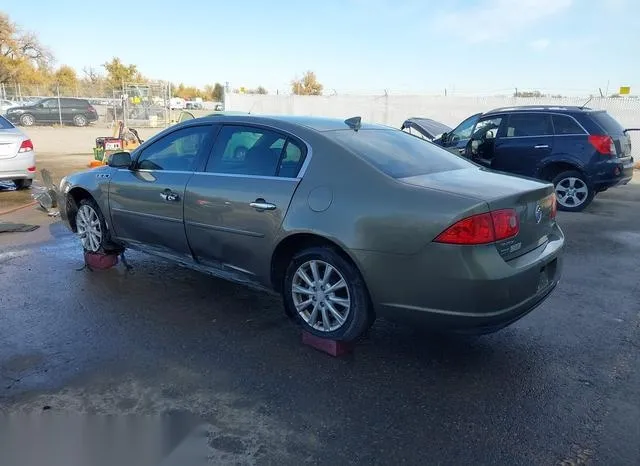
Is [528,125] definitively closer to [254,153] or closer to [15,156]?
[254,153]

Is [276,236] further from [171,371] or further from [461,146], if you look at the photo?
[461,146]

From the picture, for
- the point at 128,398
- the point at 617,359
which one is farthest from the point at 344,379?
the point at 617,359

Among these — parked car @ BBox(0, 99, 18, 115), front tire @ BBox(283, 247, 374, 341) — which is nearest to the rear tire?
front tire @ BBox(283, 247, 374, 341)

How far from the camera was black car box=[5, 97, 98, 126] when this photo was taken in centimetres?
2900

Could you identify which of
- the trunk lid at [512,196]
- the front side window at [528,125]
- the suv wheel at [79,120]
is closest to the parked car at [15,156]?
the trunk lid at [512,196]

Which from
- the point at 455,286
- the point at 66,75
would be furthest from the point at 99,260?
the point at 66,75

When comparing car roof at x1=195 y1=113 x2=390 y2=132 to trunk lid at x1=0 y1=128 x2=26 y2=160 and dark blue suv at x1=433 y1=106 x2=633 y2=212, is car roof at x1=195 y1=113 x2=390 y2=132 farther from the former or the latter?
trunk lid at x1=0 y1=128 x2=26 y2=160

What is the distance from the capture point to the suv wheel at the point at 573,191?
9.07 metres

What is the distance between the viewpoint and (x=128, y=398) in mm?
3059

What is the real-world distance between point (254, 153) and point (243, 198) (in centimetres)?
39

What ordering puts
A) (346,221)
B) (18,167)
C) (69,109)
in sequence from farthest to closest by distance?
1. (69,109)
2. (18,167)
3. (346,221)

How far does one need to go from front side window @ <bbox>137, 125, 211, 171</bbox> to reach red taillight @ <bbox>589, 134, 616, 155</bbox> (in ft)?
23.0

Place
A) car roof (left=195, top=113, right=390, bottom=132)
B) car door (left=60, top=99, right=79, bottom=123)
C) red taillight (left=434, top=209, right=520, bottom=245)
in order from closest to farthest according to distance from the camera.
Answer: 1. red taillight (left=434, top=209, right=520, bottom=245)
2. car roof (left=195, top=113, right=390, bottom=132)
3. car door (left=60, top=99, right=79, bottom=123)

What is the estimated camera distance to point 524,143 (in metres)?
9.48
